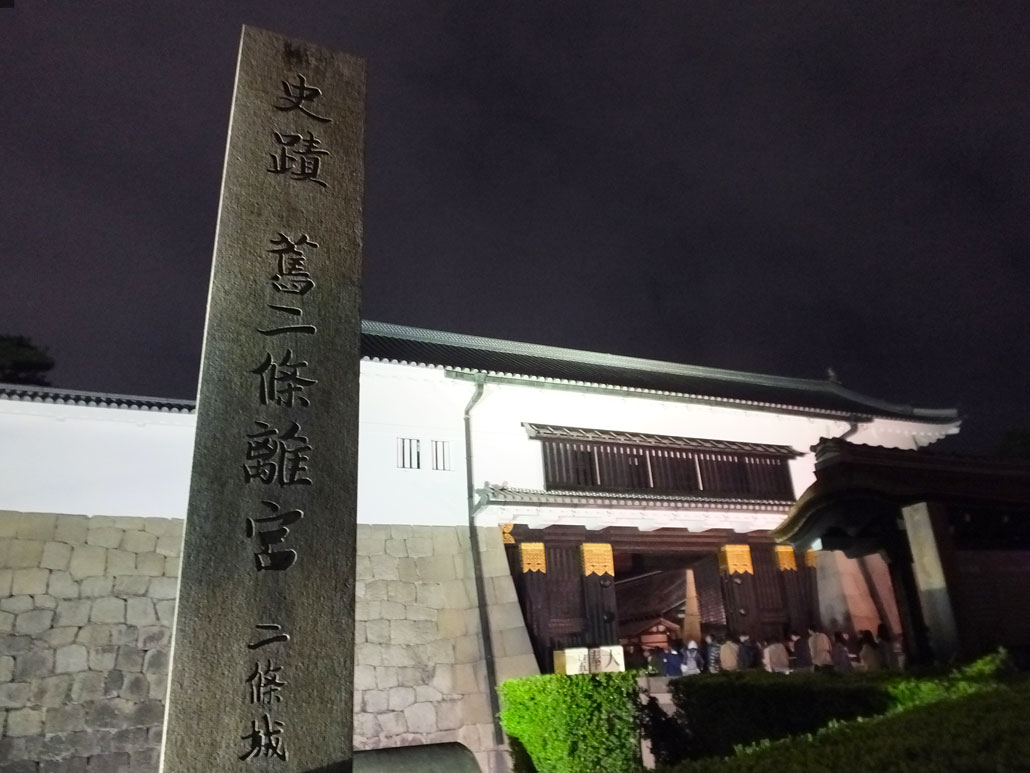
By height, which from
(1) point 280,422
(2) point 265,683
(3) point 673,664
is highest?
(1) point 280,422

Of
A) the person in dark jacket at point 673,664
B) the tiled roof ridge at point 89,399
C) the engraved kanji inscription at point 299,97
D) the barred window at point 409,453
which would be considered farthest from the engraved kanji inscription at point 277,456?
the person in dark jacket at point 673,664

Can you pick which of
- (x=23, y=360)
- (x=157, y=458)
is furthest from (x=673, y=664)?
(x=23, y=360)

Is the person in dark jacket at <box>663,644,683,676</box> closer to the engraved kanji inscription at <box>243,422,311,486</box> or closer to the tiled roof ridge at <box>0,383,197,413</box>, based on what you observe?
the tiled roof ridge at <box>0,383,197,413</box>

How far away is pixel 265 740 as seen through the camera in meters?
3.60

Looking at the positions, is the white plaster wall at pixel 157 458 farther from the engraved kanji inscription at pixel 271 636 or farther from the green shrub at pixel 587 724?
the engraved kanji inscription at pixel 271 636

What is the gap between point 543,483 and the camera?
13805 millimetres

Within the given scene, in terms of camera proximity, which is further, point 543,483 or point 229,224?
point 543,483

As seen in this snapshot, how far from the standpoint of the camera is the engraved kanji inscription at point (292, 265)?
15.3ft

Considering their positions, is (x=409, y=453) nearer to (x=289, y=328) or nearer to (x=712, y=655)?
(x=712, y=655)

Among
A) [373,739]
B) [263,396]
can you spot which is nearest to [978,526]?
[263,396]

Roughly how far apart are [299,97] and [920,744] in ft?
18.8

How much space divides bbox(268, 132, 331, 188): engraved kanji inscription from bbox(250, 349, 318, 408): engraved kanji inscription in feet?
4.86

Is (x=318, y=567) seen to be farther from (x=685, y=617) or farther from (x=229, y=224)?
(x=685, y=617)

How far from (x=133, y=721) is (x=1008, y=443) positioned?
1433 inches
